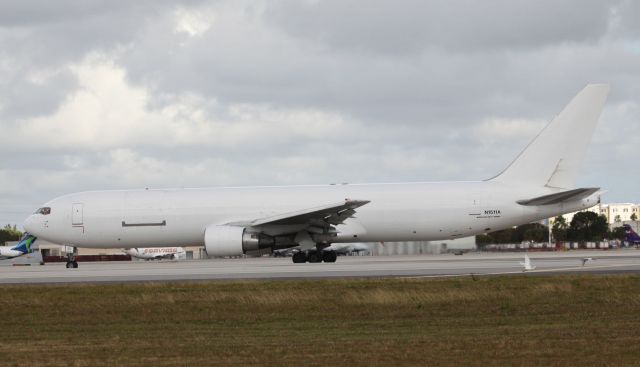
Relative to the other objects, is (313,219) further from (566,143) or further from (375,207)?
(566,143)

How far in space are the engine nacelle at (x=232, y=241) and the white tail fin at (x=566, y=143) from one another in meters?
11.2

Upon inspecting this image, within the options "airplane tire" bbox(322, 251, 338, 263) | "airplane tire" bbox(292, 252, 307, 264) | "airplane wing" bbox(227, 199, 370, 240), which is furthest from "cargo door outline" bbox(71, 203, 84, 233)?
"airplane tire" bbox(322, 251, 338, 263)

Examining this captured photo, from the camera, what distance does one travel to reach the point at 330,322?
56.0ft

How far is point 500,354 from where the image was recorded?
1248cm

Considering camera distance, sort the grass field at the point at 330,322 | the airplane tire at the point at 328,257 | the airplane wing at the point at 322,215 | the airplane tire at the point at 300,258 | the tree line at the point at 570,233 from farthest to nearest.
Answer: the tree line at the point at 570,233 < the airplane tire at the point at 328,257 < the airplane tire at the point at 300,258 < the airplane wing at the point at 322,215 < the grass field at the point at 330,322

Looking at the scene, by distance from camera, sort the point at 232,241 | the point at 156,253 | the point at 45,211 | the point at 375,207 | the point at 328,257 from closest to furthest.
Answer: the point at 232,241 → the point at 375,207 → the point at 328,257 → the point at 45,211 → the point at 156,253

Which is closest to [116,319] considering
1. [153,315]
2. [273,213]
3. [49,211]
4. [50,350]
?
[153,315]

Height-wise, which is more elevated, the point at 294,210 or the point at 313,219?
the point at 294,210

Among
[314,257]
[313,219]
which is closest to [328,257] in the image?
[314,257]

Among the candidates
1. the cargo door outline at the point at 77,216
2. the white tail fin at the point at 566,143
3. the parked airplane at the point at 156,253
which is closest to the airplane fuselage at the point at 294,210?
the cargo door outline at the point at 77,216

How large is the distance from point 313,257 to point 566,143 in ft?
37.6

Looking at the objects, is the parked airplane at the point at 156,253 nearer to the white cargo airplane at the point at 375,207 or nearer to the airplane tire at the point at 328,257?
the white cargo airplane at the point at 375,207

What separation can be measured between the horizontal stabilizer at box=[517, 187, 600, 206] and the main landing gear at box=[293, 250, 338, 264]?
26.8ft

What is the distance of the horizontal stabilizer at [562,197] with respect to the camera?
37000 millimetres
